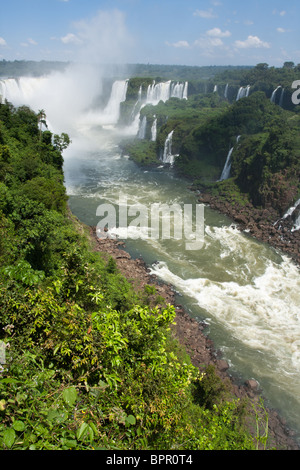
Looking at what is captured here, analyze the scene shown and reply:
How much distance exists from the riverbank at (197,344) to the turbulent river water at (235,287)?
39 centimetres

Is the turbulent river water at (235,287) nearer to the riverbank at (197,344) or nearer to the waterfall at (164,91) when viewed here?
the riverbank at (197,344)

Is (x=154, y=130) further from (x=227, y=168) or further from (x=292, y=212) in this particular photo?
(x=292, y=212)

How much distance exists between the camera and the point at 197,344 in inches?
488

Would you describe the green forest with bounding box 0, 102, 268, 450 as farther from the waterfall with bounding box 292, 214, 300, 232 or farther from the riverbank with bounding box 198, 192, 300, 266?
the waterfall with bounding box 292, 214, 300, 232

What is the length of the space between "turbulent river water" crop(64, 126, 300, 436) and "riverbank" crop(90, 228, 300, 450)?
1.27ft

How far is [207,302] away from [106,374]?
1228 cm

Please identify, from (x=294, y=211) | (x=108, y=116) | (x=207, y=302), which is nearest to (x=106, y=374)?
(x=207, y=302)

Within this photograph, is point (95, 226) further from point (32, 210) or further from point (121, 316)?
point (121, 316)

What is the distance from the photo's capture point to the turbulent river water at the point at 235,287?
11664 millimetres

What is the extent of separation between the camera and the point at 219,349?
1242cm

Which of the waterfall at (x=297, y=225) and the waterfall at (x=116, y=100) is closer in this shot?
the waterfall at (x=297, y=225)

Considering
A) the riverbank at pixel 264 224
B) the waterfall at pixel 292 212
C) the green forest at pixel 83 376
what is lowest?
the riverbank at pixel 264 224

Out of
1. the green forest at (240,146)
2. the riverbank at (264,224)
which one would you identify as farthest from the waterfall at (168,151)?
the riverbank at (264,224)

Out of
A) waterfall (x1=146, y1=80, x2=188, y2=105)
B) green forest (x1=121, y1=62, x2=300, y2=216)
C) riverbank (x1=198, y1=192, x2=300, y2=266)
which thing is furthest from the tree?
waterfall (x1=146, y1=80, x2=188, y2=105)
